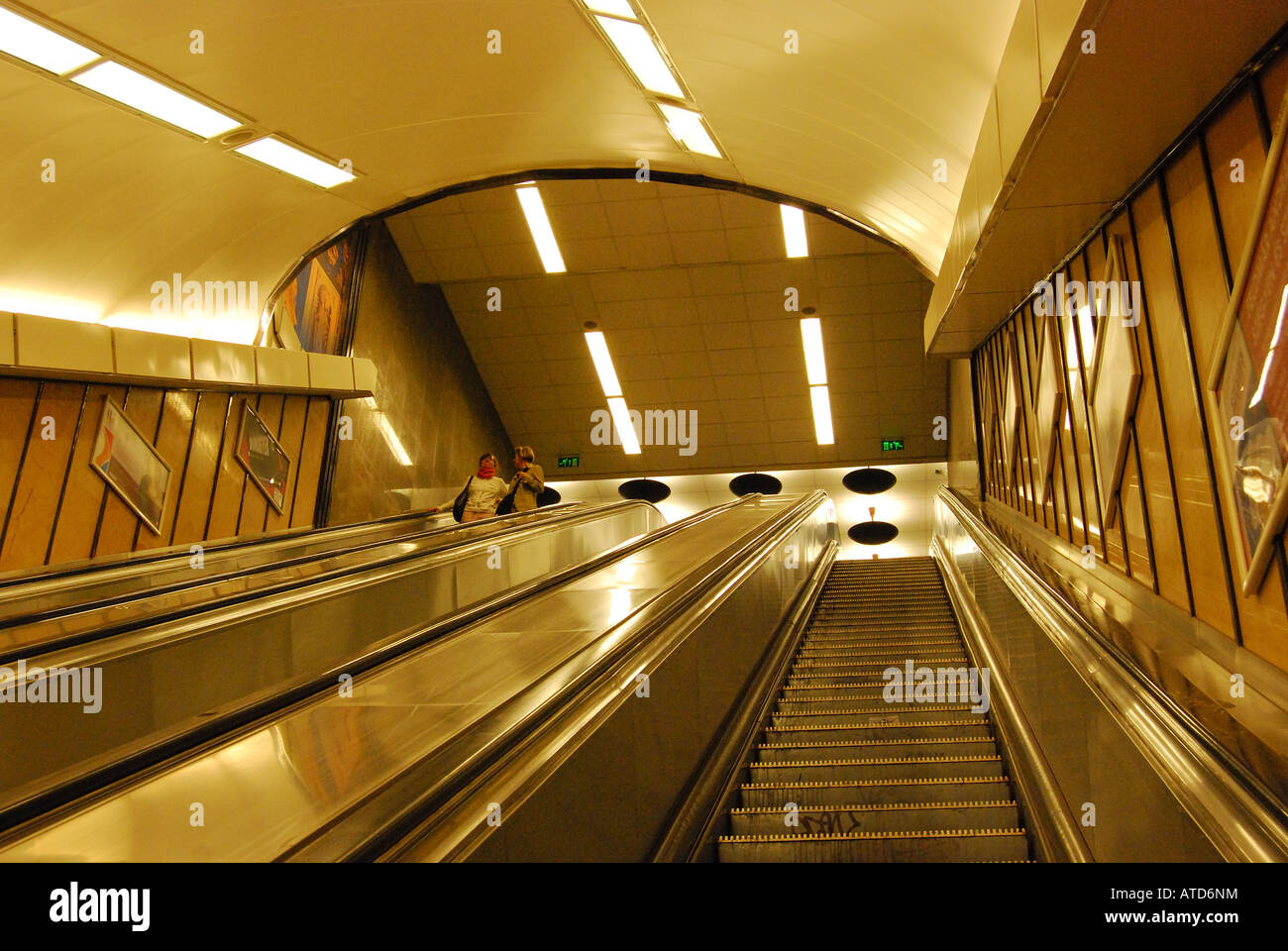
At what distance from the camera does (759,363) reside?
1466 cm

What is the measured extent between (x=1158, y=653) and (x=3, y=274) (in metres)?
7.07

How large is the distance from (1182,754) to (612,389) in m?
13.5

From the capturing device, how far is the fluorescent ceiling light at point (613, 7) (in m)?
5.40

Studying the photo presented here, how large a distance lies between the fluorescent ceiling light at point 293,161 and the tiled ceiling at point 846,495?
9843mm

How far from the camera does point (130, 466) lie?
7754 mm

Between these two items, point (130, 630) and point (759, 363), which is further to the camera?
point (759, 363)

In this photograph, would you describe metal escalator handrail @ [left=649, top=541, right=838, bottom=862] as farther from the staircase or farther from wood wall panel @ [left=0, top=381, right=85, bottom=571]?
wood wall panel @ [left=0, top=381, right=85, bottom=571]

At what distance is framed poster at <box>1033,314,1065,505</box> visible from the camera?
614cm

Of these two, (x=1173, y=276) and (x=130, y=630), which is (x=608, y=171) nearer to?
(x=1173, y=276)

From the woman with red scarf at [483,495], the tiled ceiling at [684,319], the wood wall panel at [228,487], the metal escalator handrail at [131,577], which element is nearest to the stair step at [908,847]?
the metal escalator handrail at [131,577]

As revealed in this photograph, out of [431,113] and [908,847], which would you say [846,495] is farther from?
[908,847]

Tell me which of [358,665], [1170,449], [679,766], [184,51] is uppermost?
[184,51]

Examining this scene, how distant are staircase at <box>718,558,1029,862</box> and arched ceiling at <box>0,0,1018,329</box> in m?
3.11
